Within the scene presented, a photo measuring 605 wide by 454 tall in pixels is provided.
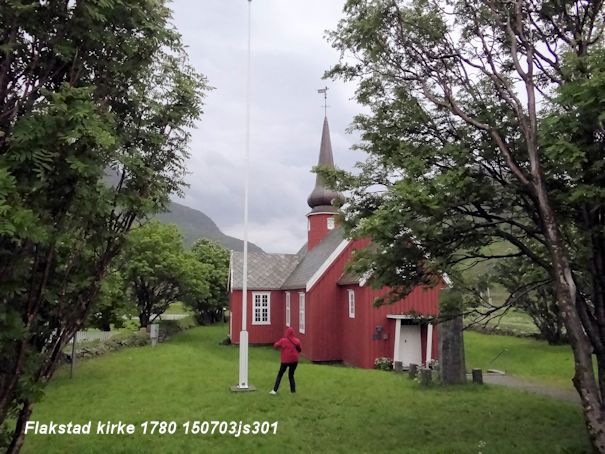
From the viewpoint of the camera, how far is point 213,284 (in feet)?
138

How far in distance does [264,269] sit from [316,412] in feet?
67.3

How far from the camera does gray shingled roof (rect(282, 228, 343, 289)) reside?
24.8 m

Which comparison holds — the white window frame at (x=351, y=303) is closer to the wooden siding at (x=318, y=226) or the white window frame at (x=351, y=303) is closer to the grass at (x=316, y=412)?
the grass at (x=316, y=412)

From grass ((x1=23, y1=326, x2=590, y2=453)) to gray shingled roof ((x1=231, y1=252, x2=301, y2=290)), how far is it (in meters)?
11.8

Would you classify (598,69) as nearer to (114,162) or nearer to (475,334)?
(114,162)

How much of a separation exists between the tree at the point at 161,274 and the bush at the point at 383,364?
1545 cm

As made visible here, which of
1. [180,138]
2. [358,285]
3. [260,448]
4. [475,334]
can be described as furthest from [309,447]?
[475,334]

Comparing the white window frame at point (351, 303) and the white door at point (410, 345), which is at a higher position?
the white window frame at point (351, 303)

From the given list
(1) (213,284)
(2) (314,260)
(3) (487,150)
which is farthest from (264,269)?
A: (3) (487,150)

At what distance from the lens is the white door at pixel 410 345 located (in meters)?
21.0

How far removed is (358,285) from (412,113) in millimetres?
12491

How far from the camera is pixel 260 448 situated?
881 centimetres

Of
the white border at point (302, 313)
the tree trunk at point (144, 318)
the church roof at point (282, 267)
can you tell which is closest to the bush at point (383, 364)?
the white border at point (302, 313)

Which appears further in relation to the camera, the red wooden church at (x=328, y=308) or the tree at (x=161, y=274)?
the tree at (x=161, y=274)
